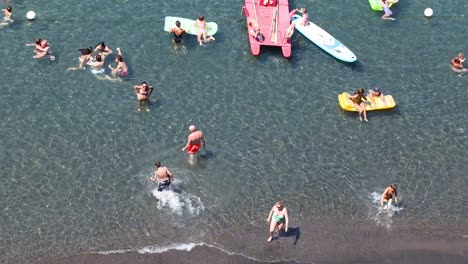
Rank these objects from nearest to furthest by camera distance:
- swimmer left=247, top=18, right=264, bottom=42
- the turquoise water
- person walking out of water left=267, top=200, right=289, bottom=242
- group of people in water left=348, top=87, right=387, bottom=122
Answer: person walking out of water left=267, top=200, right=289, bottom=242, the turquoise water, group of people in water left=348, top=87, right=387, bottom=122, swimmer left=247, top=18, right=264, bottom=42

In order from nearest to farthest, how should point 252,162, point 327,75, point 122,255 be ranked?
point 122,255, point 252,162, point 327,75

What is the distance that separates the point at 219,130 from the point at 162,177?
4.23m

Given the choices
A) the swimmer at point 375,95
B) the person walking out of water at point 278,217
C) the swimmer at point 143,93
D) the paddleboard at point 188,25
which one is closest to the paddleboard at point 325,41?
the swimmer at point 375,95

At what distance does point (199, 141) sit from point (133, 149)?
280 centimetres

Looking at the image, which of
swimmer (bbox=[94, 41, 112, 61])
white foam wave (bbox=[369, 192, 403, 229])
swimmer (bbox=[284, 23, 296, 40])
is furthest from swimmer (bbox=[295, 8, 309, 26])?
white foam wave (bbox=[369, 192, 403, 229])

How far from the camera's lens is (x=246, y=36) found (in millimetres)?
30453

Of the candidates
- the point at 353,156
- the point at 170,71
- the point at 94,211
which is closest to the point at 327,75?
the point at 353,156

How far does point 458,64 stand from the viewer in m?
29.3

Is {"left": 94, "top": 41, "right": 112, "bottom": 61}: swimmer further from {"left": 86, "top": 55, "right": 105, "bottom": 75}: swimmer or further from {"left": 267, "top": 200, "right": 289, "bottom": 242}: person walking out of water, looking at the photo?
{"left": 267, "top": 200, "right": 289, "bottom": 242}: person walking out of water

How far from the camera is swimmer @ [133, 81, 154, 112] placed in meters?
26.4

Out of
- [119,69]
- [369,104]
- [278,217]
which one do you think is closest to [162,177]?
[278,217]

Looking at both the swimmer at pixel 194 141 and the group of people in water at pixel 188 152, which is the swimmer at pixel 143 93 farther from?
the swimmer at pixel 194 141

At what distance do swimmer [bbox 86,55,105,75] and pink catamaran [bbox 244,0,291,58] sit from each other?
6603 millimetres

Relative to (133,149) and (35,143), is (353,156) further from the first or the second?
(35,143)
